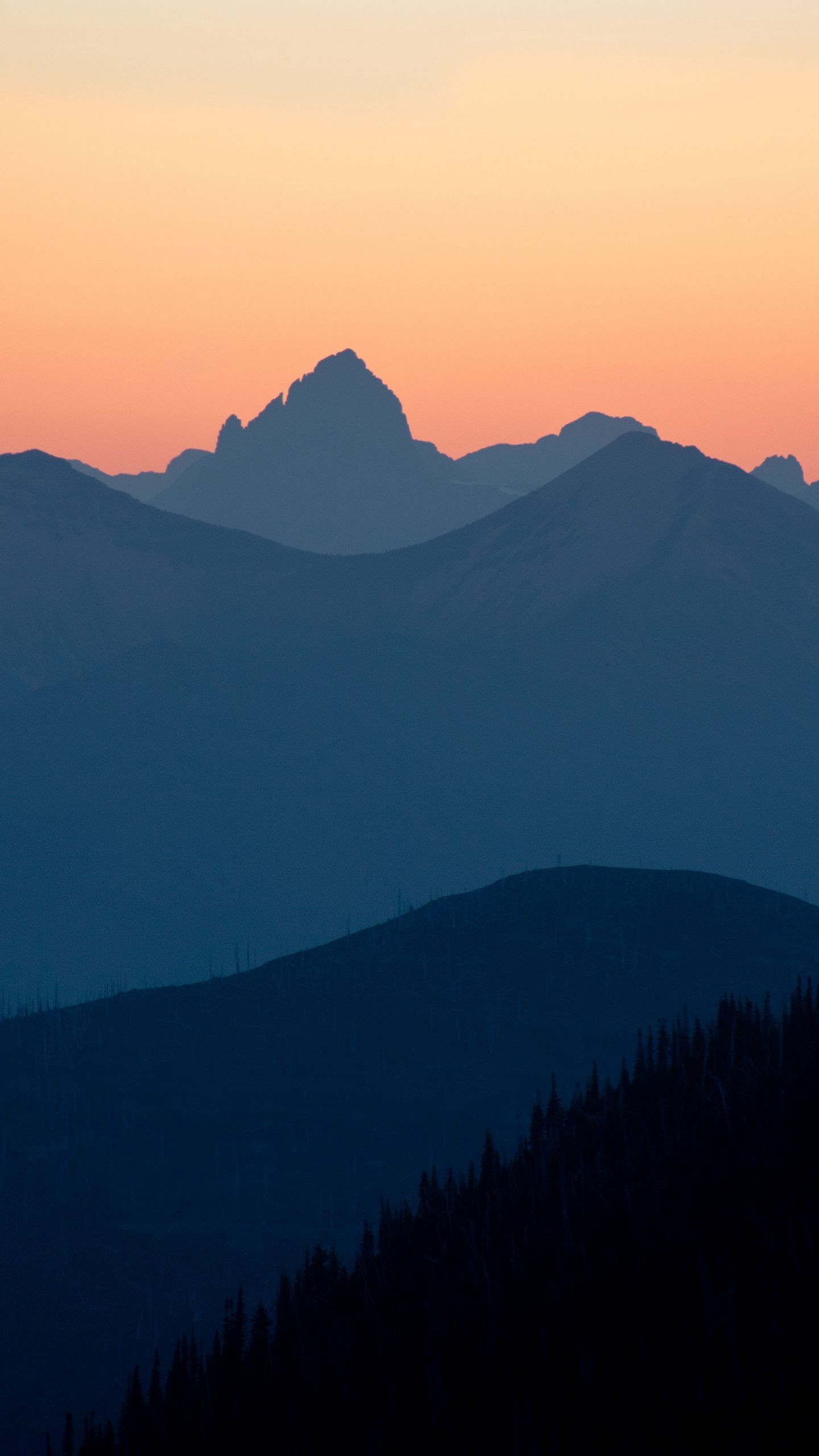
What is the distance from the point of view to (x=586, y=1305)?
94.7m

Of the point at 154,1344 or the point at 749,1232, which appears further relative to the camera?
the point at 154,1344

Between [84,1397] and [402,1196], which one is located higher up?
[402,1196]

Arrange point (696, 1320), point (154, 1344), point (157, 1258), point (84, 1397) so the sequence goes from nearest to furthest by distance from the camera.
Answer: point (696, 1320), point (84, 1397), point (154, 1344), point (157, 1258)

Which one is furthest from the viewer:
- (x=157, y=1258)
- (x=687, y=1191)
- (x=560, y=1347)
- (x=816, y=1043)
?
(x=157, y=1258)

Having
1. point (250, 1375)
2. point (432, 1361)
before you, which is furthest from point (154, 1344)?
point (432, 1361)

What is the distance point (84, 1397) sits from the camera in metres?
147

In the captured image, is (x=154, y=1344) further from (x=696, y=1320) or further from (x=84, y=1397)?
(x=696, y=1320)

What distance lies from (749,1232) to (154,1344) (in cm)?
8048

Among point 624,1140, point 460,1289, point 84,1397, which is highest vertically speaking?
point 624,1140

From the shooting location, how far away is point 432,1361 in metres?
94.6

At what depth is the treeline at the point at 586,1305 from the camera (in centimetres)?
7650

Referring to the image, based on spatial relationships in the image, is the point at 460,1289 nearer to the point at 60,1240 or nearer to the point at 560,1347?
the point at 560,1347

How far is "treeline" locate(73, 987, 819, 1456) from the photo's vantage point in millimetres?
76500

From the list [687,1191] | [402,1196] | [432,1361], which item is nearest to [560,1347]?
[432,1361]
